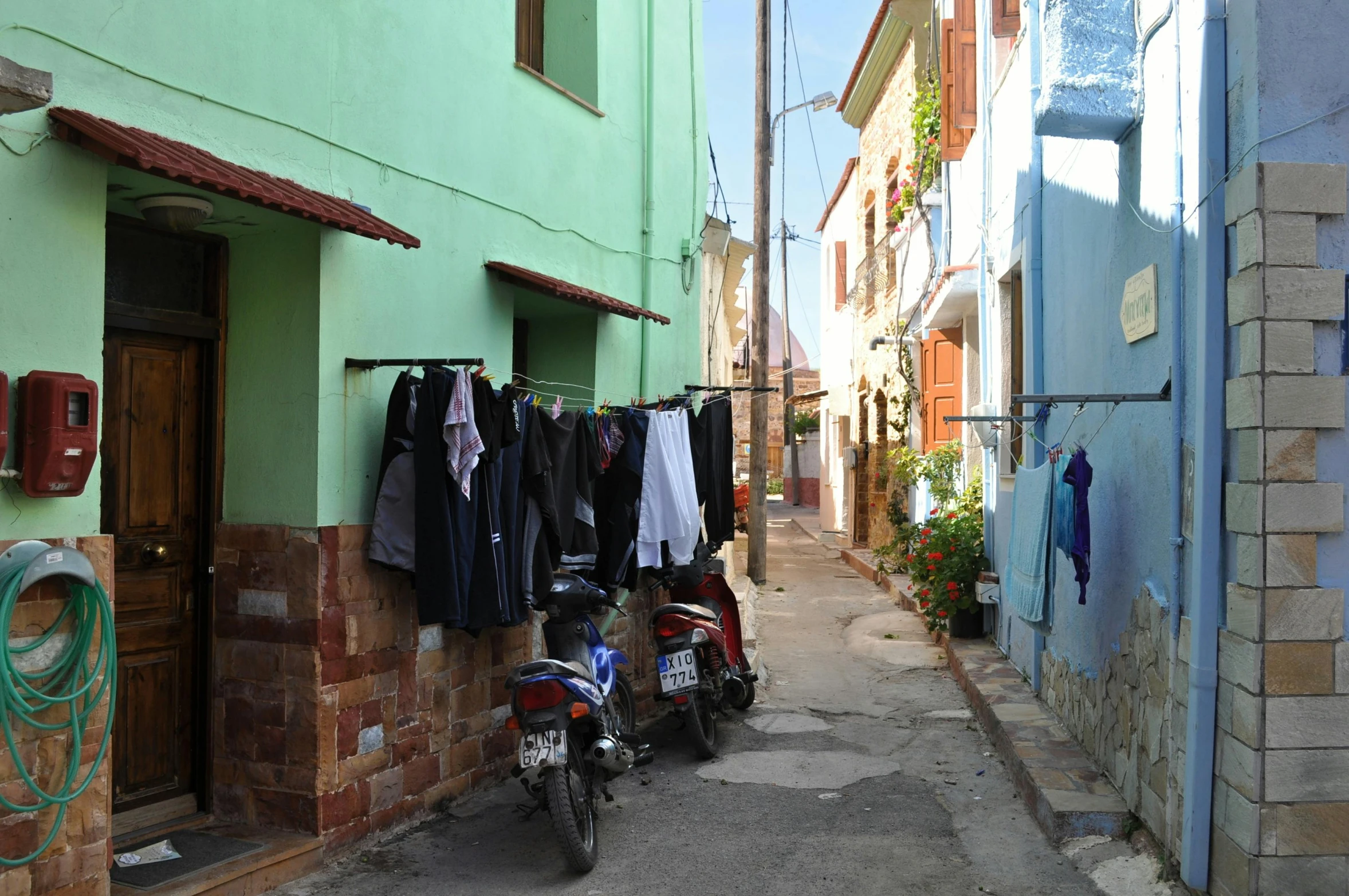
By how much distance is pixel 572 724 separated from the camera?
17.5 feet

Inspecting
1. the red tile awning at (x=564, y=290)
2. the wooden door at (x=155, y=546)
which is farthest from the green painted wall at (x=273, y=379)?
the red tile awning at (x=564, y=290)

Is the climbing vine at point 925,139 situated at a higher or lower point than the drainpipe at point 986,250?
higher

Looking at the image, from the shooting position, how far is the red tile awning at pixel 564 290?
6.51 meters

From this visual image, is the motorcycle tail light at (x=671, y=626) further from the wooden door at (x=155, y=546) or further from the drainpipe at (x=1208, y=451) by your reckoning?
the drainpipe at (x=1208, y=451)

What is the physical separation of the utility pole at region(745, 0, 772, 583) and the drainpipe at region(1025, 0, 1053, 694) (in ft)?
24.9

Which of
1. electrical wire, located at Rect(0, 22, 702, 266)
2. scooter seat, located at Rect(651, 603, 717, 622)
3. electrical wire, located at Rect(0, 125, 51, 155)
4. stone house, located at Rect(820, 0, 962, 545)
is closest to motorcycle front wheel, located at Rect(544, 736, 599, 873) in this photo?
scooter seat, located at Rect(651, 603, 717, 622)

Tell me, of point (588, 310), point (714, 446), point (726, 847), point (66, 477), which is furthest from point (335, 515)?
point (714, 446)

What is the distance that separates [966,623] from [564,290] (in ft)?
18.5

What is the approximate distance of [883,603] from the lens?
46.0 ft

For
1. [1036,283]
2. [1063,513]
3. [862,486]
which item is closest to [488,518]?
[1063,513]

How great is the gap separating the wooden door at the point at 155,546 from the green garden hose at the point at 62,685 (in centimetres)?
91

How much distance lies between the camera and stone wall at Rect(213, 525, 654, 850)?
5.04 meters

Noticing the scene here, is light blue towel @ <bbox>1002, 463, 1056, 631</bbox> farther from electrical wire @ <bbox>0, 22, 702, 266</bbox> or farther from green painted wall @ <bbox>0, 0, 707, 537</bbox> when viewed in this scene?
electrical wire @ <bbox>0, 22, 702, 266</bbox>

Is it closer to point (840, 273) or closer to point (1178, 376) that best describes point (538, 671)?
point (1178, 376)
